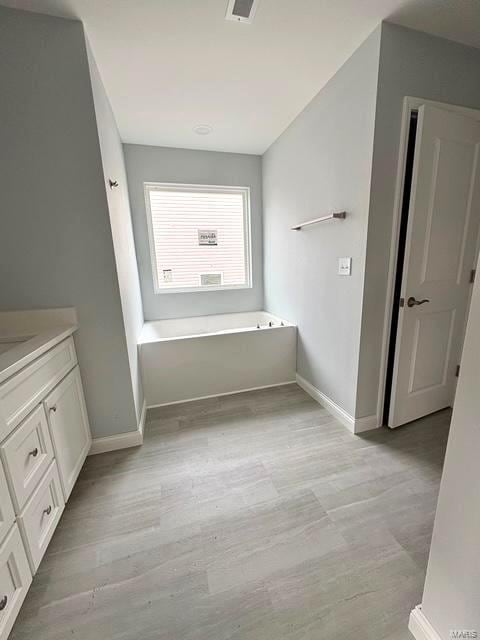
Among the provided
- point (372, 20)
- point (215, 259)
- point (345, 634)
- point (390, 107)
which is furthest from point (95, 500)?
point (372, 20)

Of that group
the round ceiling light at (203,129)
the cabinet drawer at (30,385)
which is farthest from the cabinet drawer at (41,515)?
the round ceiling light at (203,129)

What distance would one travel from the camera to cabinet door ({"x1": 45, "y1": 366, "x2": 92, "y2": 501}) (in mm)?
1239

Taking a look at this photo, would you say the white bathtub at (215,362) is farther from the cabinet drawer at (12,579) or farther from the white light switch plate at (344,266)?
the cabinet drawer at (12,579)

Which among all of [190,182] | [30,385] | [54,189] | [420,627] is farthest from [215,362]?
[190,182]

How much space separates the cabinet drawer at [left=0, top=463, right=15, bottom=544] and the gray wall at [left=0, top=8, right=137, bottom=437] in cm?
81

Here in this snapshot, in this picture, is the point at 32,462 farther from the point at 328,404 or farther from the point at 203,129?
the point at 203,129

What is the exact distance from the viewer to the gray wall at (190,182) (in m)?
2.68

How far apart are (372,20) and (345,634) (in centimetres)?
268

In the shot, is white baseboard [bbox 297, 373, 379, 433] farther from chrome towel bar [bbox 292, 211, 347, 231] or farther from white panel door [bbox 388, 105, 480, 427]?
chrome towel bar [bbox 292, 211, 347, 231]

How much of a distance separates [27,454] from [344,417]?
1.88 m

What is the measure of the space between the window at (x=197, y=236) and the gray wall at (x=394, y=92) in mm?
1796

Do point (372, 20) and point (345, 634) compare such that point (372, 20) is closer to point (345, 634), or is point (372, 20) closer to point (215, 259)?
point (215, 259)

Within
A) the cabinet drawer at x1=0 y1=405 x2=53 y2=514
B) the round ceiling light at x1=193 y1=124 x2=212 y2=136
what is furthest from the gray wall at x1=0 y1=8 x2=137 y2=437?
Result: the round ceiling light at x1=193 y1=124 x2=212 y2=136

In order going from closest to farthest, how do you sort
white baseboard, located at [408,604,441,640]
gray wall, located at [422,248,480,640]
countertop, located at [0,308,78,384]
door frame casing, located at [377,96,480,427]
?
gray wall, located at [422,248,480,640]
white baseboard, located at [408,604,441,640]
countertop, located at [0,308,78,384]
door frame casing, located at [377,96,480,427]
